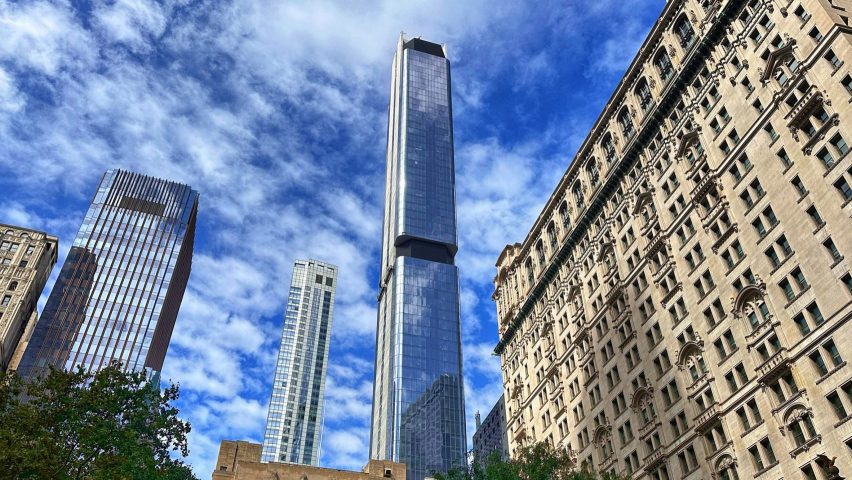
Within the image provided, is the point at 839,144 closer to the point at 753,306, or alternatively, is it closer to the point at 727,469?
the point at 753,306

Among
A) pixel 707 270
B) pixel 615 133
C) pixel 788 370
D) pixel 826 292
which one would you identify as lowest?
pixel 788 370

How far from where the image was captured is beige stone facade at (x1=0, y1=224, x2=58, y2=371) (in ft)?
417

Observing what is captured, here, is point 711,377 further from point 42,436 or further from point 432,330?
point 432,330

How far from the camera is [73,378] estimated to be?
36875 millimetres

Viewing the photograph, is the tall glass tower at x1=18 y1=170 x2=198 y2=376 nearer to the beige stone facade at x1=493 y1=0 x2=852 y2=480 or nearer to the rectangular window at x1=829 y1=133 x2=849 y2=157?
the beige stone facade at x1=493 y1=0 x2=852 y2=480

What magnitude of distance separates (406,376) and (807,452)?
485 ft

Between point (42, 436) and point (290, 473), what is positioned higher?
point (290, 473)

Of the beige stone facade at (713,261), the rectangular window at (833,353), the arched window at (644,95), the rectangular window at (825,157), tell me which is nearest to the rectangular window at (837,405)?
the beige stone facade at (713,261)

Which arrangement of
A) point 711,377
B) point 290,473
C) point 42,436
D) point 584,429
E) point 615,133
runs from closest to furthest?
point 42,436 → point 290,473 → point 711,377 → point 584,429 → point 615,133

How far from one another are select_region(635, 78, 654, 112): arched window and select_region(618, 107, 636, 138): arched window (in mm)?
2001

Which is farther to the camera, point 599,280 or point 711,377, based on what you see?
point 599,280

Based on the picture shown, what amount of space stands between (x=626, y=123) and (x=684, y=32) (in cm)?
1130

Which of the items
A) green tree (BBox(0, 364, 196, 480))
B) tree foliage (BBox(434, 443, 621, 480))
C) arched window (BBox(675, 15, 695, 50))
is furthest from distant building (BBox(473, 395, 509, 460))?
green tree (BBox(0, 364, 196, 480))

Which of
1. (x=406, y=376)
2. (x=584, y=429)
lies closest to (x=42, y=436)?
(x=584, y=429)
